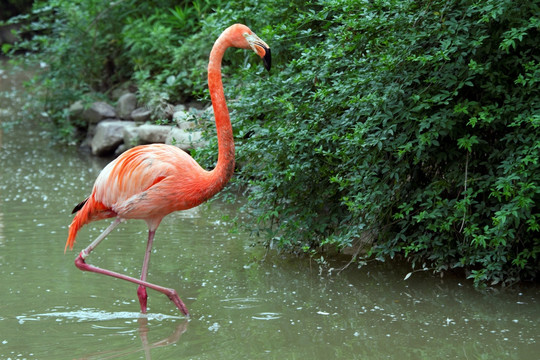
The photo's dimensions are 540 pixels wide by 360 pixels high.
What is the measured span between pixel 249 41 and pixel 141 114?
642cm

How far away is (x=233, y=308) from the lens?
4.90 metres

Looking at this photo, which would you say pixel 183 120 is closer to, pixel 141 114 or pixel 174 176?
pixel 174 176

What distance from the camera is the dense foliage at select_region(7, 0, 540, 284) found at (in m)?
4.70

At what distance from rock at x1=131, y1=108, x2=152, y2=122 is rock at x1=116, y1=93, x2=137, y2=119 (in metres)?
0.30

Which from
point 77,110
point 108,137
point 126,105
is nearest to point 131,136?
point 108,137

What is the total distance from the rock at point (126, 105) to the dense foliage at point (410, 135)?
5.48 metres

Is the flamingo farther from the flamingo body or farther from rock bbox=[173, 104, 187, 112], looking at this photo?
rock bbox=[173, 104, 187, 112]

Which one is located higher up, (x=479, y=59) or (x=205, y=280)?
(x=479, y=59)

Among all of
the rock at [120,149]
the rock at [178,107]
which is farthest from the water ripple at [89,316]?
the rock at [120,149]

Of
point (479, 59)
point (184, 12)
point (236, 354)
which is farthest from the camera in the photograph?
point (184, 12)

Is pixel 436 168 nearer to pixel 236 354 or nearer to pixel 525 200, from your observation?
pixel 525 200

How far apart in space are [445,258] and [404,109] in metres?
1.19

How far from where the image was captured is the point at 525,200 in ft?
14.3

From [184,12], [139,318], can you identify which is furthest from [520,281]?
[184,12]
